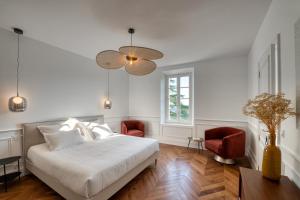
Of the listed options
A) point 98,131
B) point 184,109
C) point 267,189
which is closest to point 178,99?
point 184,109

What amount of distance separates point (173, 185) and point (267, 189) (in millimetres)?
1572

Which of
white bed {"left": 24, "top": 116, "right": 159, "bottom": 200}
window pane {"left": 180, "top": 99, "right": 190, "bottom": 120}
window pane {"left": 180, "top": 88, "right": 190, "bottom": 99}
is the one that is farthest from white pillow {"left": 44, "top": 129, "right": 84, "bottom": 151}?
window pane {"left": 180, "top": 88, "right": 190, "bottom": 99}

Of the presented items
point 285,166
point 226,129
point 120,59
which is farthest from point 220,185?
point 120,59

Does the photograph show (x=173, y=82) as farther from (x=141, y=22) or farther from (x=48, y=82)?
(x=48, y=82)

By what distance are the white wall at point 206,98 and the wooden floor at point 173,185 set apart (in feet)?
3.93

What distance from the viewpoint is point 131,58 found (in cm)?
221

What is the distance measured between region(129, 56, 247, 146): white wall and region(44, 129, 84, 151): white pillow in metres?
2.74

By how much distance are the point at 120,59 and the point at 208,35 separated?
169 centimetres

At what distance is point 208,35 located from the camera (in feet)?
8.78

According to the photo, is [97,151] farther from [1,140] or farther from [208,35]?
[208,35]

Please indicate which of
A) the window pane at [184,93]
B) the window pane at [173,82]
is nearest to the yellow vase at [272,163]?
the window pane at [184,93]

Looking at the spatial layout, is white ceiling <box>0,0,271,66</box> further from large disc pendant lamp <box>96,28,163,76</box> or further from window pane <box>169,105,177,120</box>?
window pane <box>169,105,177,120</box>

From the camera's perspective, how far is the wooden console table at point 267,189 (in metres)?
1.03

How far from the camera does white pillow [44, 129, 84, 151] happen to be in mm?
2521
